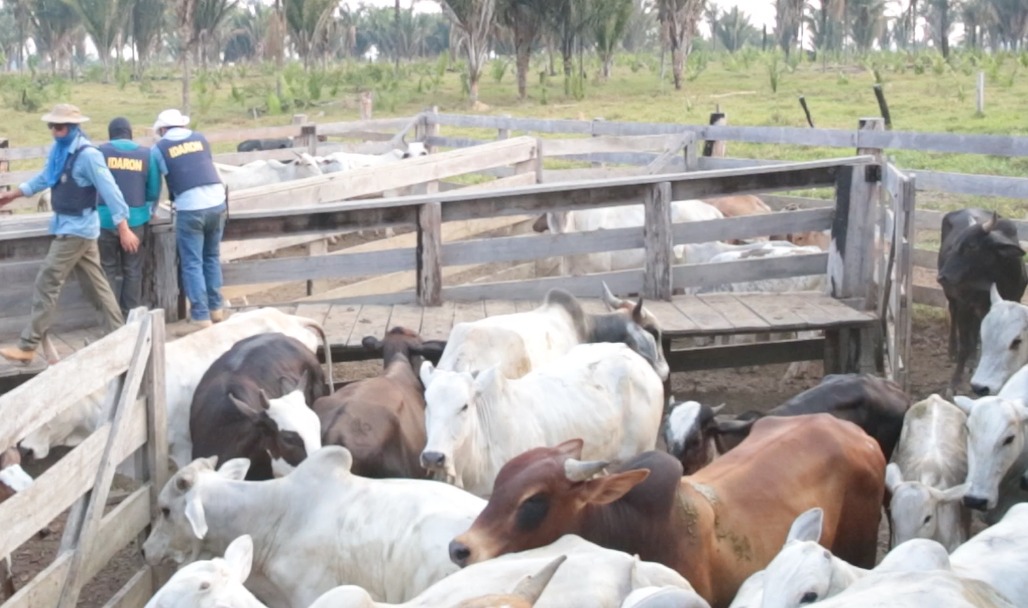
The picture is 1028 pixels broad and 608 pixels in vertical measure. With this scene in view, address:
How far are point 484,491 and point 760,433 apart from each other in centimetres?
137

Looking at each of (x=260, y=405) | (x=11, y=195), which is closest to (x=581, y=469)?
(x=260, y=405)

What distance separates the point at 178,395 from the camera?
7.12 m

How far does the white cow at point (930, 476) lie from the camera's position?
5574 millimetres

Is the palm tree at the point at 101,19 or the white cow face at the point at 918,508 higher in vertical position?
the palm tree at the point at 101,19

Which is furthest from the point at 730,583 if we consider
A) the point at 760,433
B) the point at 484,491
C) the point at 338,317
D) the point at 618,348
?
the point at 338,317

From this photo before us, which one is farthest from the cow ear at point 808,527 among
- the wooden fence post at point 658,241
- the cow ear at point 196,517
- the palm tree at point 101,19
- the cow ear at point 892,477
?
the palm tree at point 101,19

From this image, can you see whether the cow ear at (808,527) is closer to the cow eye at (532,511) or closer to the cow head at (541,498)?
the cow head at (541,498)

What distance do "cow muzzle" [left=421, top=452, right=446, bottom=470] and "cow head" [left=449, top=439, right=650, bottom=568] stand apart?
94 cm

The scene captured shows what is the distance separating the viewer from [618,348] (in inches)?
283

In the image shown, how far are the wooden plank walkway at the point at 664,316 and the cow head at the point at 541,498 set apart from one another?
3505 mm

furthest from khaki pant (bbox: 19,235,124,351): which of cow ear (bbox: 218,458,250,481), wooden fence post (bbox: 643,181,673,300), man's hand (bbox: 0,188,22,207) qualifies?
wooden fence post (bbox: 643,181,673,300)

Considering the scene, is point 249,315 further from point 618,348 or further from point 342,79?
point 342,79

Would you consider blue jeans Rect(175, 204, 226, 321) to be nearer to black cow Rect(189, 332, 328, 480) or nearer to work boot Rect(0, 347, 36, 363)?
work boot Rect(0, 347, 36, 363)

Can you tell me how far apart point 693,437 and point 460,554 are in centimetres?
224
